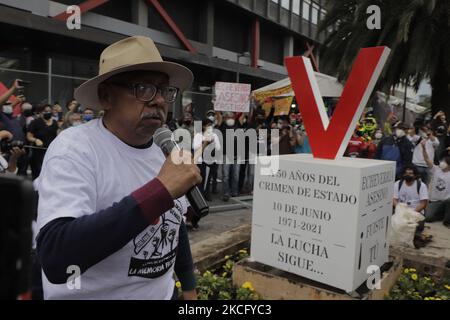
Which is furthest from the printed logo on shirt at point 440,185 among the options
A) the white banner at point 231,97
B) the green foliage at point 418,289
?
the green foliage at point 418,289

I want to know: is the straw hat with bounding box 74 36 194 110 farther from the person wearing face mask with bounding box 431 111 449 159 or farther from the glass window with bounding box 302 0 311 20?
the glass window with bounding box 302 0 311 20

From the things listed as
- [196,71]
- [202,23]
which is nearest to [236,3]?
[202,23]

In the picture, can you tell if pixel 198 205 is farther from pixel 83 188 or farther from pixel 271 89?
pixel 271 89

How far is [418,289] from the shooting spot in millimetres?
3146

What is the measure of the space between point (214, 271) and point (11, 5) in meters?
11.9

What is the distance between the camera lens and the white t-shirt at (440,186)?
6.75m

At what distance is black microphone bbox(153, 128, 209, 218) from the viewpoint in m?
1.46

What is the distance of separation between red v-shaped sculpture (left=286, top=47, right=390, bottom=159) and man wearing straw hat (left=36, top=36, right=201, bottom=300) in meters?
1.80

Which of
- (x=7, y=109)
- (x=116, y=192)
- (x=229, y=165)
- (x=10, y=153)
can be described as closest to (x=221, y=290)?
(x=116, y=192)

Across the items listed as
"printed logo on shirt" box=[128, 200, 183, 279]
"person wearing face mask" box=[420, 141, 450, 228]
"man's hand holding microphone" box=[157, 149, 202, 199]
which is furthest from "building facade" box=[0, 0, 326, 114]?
"man's hand holding microphone" box=[157, 149, 202, 199]

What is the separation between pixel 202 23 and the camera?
1997cm

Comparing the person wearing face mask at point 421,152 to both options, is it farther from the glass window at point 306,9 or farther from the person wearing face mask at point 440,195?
the glass window at point 306,9

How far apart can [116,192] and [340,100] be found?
2333mm

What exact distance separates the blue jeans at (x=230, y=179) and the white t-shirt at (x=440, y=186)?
3.54 meters
